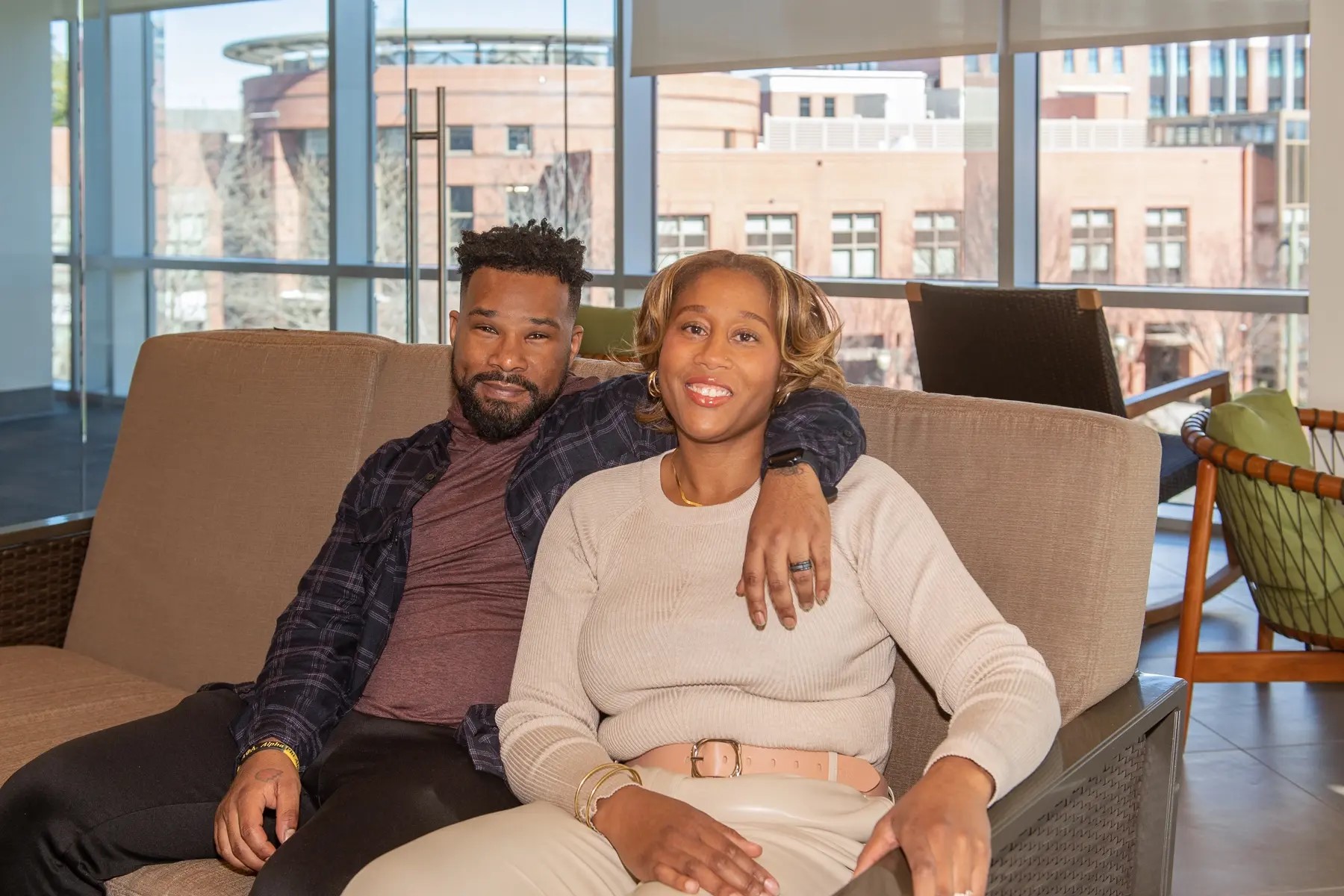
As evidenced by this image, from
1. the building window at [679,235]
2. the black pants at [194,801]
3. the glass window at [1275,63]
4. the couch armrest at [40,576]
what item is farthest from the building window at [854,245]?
the black pants at [194,801]

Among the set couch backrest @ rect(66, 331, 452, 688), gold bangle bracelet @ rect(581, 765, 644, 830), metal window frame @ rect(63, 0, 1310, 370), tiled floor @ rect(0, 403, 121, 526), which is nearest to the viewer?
gold bangle bracelet @ rect(581, 765, 644, 830)

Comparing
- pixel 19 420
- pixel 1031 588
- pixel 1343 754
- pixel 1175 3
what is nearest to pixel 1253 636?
pixel 1343 754

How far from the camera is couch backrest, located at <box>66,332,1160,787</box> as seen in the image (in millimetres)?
1606

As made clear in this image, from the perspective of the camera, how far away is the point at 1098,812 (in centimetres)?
152

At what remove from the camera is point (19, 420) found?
13.1ft

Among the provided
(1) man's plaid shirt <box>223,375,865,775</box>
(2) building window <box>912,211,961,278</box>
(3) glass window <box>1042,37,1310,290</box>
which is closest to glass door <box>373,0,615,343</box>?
(2) building window <box>912,211,961,278</box>

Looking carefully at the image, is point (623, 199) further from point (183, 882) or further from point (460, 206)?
point (183, 882)

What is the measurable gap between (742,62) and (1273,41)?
186 cm

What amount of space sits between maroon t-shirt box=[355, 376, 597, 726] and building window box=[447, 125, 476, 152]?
4.27 metres

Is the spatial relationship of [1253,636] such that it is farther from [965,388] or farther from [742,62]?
[742,62]

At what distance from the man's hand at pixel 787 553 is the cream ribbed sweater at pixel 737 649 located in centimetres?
4

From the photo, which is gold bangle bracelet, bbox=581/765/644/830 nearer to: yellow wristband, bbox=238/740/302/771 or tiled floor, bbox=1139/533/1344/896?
yellow wristband, bbox=238/740/302/771

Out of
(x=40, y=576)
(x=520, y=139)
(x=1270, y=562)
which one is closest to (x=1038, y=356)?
(x=1270, y=562)

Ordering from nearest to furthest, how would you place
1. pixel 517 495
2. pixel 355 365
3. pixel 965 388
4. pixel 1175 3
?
pixel 517 495 → pixel 355 365 → pixel 965 388 → pixel 1175 3
